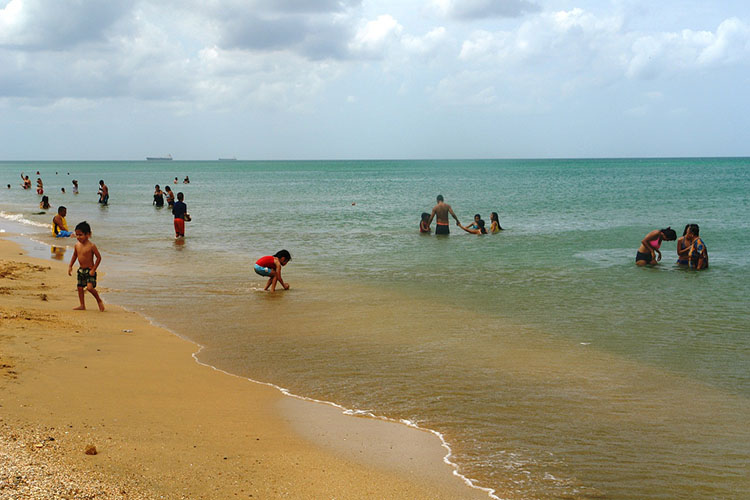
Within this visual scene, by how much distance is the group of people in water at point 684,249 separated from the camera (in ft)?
53.6

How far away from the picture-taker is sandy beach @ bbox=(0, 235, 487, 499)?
14.9 feet

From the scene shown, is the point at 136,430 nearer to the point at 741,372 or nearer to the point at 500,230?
the point at 741,372

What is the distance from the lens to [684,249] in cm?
1673

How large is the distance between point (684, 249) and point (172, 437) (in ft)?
48.6

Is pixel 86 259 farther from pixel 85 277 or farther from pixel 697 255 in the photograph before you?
pixel 697 255

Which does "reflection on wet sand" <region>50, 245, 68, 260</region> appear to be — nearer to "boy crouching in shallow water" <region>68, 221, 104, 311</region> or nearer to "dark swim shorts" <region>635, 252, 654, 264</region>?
"boy crouching in shallow water" <region>68, 221, 104, 311</region>

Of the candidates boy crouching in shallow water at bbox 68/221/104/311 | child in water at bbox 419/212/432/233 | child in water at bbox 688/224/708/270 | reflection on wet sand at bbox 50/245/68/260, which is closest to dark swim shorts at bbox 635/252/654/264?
child in water at bbox 688/224/708/270

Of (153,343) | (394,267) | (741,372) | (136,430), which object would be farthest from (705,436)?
(394,267)

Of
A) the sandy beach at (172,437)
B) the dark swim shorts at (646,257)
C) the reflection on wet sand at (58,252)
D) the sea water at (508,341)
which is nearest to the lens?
the sandy beach at (172,437)

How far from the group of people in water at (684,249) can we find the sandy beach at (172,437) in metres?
12.5

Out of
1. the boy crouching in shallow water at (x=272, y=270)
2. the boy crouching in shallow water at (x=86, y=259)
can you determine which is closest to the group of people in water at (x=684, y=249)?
the boy crouching in shallow water at (x=272, y=270)

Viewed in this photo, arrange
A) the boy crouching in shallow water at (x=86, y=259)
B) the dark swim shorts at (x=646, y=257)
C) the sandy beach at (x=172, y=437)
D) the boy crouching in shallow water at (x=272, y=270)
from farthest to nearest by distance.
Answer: the dark swim shorts at (x=646, y=257) → the boy crouching in shallow water at (x=272, y=270) → the boy crouching in shallow water at (x=86, y=259) → the sandy beach at (x=172, y=437)

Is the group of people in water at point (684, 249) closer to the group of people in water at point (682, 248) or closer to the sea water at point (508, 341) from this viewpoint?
the group of people in water at point (682, 248)

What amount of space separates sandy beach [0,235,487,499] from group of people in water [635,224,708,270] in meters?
12.5
